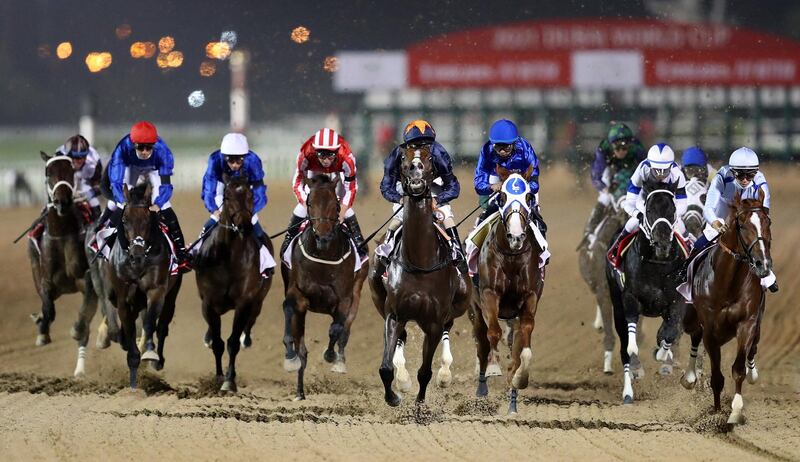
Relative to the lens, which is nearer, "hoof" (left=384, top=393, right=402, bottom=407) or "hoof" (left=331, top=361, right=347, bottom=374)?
"hoof" (left=384, top=393, right=402, bottom=407)

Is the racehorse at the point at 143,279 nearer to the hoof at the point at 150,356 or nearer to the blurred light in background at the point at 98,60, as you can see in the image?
the hoof at the point at 150,356

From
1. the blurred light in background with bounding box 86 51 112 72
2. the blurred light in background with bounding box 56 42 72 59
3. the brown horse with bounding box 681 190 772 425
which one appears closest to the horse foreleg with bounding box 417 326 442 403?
the brown horse with bounding box 681 190 772 425

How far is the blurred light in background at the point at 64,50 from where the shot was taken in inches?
1594

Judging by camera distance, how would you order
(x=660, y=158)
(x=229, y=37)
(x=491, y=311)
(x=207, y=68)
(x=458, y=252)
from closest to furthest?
(x=458, y=252)
(x=491, y=311)
(x=660, y=158)
(x=229, y=37)
(x=207, y=68)

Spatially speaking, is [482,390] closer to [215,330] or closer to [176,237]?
[215,330]

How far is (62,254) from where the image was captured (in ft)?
43.9

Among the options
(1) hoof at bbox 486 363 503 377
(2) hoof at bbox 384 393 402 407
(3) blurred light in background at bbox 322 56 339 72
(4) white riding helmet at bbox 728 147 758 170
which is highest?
(3) blurred light in background at bbox 322 56 339 72

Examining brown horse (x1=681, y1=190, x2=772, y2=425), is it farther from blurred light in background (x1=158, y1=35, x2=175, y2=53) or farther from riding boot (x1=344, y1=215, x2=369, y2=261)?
blurred light in background (x1=158, y1=35, x2=175, y2=53)

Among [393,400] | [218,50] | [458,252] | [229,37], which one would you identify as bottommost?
[393,400]

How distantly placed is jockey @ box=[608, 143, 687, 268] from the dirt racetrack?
1.47 meters

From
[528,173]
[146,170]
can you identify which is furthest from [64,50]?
[528,173]

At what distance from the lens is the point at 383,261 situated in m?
10.5

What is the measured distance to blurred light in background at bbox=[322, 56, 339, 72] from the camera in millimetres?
32853

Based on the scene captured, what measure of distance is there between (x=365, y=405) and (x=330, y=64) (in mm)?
23327
